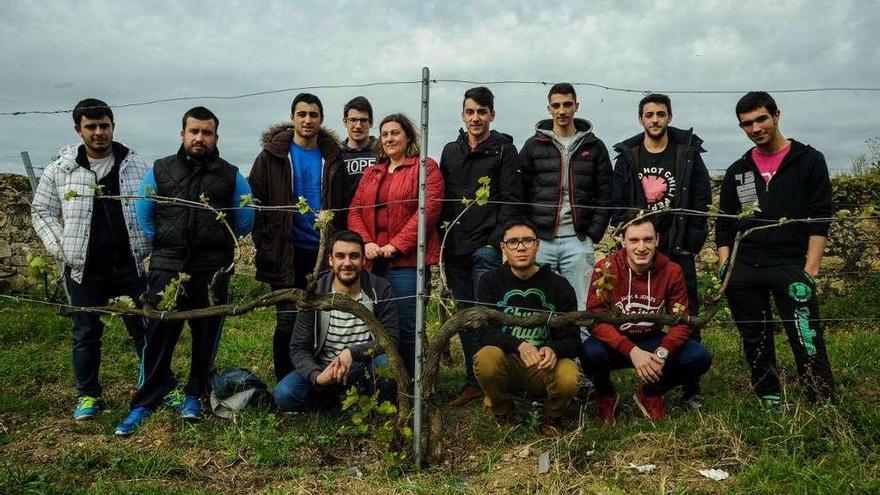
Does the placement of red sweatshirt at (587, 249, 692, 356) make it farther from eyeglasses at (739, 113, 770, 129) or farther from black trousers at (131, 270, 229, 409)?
black trousers at (131, 270, 229, 409)

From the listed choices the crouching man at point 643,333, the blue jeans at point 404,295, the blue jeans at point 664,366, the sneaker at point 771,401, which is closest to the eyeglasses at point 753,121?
the crouching man at point 643,333

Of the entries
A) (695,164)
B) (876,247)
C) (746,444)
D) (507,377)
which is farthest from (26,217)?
(876,247)

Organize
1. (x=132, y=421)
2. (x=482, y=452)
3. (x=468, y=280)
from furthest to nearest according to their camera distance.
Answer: (x=468, y=280) < (x=132, y=421) < (x=482, y=452)

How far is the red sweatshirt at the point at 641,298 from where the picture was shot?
159 inches

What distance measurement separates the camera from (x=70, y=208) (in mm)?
4332

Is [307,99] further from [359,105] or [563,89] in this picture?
[563,89]

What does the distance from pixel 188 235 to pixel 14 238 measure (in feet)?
18.3

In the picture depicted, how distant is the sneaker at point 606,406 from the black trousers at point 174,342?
2.57m

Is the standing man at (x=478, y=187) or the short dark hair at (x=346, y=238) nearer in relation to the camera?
the short dark hair at (x=346, y=238)

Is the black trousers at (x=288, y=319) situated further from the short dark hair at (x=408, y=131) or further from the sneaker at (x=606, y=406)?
the sneaker at (x=606, y=406)

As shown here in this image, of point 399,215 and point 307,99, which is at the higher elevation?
point 307,99

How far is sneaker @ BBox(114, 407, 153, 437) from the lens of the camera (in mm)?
4160

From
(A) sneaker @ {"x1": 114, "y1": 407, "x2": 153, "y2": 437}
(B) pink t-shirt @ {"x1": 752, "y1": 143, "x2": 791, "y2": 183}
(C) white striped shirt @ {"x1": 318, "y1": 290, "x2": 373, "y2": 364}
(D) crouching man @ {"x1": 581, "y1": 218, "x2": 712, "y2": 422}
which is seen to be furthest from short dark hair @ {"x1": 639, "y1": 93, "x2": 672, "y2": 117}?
(A) sneaker @ {"x1": 114, "y1": 407, "x2": 153, "y2": 437}

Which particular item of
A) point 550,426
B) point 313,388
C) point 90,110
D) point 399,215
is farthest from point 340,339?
point 90,110
